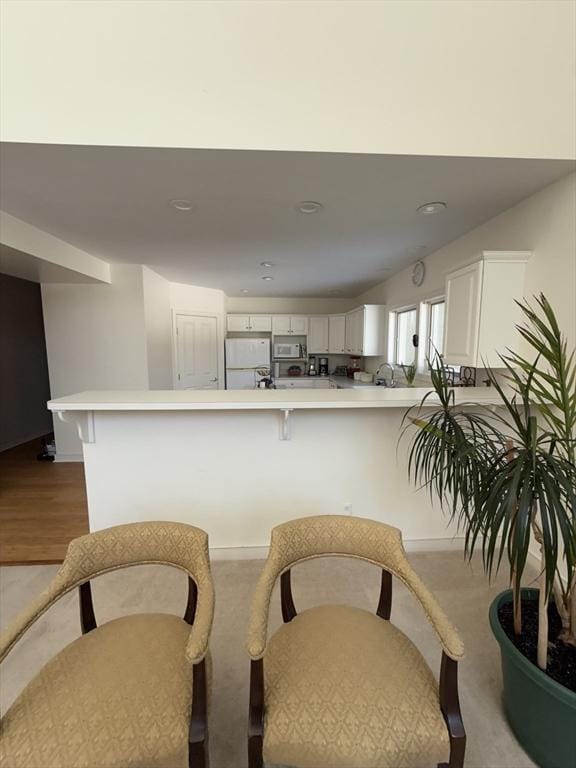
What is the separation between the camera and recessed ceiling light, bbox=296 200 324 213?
220 cm

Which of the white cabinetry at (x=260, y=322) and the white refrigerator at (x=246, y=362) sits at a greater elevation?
the white cabinetry at (x=260, y=322)

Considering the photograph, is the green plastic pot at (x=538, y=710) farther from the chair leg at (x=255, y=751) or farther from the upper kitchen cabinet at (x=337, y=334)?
the upper kitchen cabinet at (x=337, y=334)

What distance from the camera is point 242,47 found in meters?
1.57

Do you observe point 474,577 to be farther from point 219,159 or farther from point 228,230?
point 228,230

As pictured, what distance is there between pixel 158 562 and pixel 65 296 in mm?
3748

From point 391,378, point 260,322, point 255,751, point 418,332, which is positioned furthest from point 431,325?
point 255,751

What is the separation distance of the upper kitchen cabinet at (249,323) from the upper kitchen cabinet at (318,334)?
0.77 meters

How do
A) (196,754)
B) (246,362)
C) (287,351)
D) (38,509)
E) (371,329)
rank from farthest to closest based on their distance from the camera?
1. (287,351)
2. (246,362)
3. (371,329)
4. (38,509)
5. (196,754)

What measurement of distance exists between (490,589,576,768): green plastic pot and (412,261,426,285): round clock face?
309 centimetres

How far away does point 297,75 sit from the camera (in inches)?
62.9

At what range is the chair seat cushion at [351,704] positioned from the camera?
2.83 feet

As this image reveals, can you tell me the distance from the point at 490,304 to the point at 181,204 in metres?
2.10

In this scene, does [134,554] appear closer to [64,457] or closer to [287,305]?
[64,457]

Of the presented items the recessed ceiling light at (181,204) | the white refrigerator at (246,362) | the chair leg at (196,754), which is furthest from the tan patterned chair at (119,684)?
the white refrigerator at (246,362)
